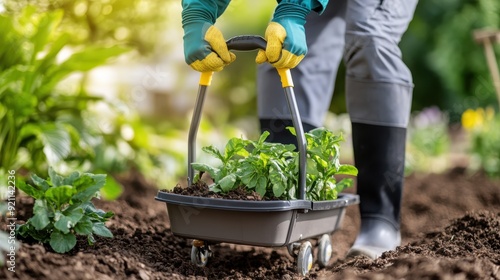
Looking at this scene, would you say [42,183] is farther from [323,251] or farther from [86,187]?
[323,251]

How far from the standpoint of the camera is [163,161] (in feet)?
12.8

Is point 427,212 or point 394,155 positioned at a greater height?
point 394,155

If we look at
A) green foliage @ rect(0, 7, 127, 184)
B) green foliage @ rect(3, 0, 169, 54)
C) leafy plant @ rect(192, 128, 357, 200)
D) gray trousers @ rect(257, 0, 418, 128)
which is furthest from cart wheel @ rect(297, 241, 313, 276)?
green foliage @ rect(3, 0, 169, 54)

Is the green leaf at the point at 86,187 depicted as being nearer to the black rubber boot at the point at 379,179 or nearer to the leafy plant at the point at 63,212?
the leafy plant at the point at 63,212

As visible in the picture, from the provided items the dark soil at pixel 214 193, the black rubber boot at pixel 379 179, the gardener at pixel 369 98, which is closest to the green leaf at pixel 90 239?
the dark soil at pixel 214 193

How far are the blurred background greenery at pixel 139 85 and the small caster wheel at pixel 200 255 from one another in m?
0.99

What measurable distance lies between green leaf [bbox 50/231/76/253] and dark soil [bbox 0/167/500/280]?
0.07 feet

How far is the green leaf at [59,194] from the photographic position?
1.69 metres

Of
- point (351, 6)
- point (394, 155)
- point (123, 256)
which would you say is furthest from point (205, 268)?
point (351, 6)

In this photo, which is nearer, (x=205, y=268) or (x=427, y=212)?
(x=205, y=268)

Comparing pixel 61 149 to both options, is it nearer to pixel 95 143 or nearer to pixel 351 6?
pixel 95 143

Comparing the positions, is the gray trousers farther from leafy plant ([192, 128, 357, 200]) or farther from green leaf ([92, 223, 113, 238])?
green leaf ([92, 223, 113, 238])

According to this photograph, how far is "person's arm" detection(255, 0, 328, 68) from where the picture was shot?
174 cm

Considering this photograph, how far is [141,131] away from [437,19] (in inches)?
147
